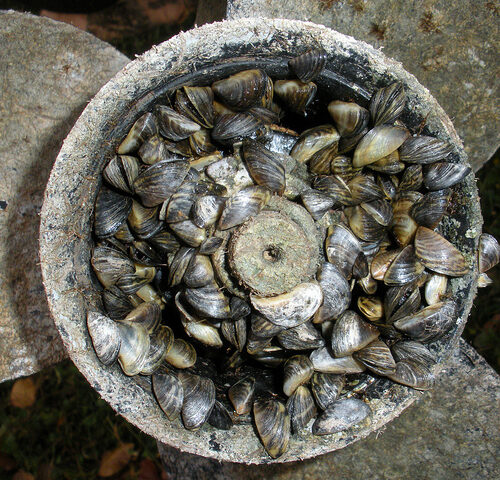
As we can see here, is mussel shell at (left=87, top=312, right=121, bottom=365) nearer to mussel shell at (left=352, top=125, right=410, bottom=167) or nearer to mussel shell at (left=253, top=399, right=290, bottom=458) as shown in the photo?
mussel shell at (left=253, top=399, right=290, bottom=458)

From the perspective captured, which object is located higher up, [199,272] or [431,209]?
[431,209]

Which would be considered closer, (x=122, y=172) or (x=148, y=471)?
(x=122, y=172)

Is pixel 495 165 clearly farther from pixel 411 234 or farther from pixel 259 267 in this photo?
pixel 259 267

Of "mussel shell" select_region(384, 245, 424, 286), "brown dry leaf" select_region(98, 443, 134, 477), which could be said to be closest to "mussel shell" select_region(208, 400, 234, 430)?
"mussel shell" select_region(384, 245, 424, 286)

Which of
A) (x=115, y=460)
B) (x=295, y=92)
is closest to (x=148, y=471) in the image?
(x=115, y=460)

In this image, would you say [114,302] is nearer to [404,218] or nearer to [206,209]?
[206,209]

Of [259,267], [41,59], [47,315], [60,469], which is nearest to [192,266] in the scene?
[259,267]

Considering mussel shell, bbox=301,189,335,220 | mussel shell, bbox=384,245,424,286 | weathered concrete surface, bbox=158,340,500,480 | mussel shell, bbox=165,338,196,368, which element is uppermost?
mussel shell, bbox=301,189,335,220
